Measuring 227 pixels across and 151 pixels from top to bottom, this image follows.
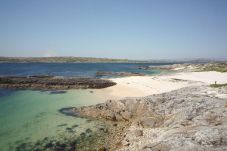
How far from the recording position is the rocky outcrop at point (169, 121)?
35.3ft

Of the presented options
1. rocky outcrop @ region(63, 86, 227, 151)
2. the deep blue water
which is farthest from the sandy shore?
the deep blue water

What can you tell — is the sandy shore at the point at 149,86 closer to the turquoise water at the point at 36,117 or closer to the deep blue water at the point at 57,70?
the turquoise water at the point at 36,117

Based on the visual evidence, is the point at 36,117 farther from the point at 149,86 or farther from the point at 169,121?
the point at 149,86

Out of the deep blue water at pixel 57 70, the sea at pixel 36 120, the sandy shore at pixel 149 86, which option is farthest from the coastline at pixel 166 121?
the deep blue water at pixel 57 70

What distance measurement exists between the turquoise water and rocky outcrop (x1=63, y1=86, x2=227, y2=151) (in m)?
2.66

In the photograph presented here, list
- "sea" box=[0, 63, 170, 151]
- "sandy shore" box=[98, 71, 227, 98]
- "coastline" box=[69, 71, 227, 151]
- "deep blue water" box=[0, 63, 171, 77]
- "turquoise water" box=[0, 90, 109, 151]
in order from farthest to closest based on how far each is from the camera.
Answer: "deep blue water" box=[0, 63, 171, 77] → "sandy shore" box=[98, 71, 227, 98] → "turquoise water" box=[0, 90, 109, 151] → "sea" box=[0, 63, 170, 151] → "coastline" box=[69, 71, 227, 151]

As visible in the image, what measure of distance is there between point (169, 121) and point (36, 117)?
Result: 1332cm

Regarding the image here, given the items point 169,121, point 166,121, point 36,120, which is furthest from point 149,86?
point 36,120

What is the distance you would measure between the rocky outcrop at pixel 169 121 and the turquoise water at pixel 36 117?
2.66 m

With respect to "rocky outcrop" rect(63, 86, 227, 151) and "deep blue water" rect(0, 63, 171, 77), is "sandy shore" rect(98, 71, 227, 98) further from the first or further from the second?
"deep blue water" rect(0, 63, 171, 77)

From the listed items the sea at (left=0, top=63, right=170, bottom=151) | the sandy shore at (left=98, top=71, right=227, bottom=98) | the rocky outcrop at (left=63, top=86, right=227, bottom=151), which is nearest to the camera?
the rocky outcrop at (left=63, top=86, right=227, bottom=151)

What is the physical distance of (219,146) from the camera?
32.5ft

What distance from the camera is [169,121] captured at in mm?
15914

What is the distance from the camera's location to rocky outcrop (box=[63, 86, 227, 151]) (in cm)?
1077
